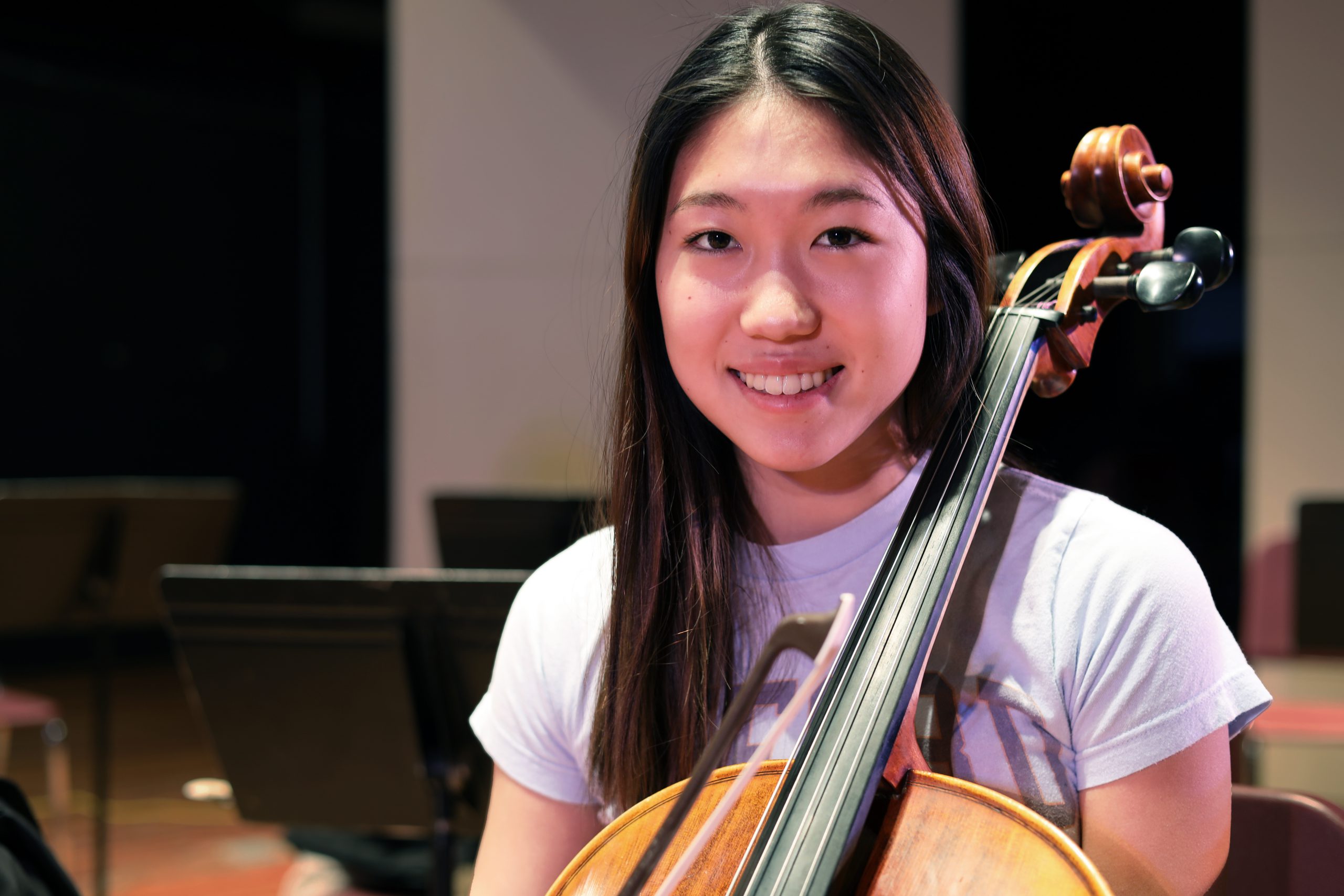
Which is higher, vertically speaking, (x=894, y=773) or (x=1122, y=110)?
(x=1122, y=110)

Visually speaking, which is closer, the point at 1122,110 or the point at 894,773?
the point at 894,773

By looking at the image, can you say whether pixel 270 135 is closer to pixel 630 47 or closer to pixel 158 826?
pixel 630 47

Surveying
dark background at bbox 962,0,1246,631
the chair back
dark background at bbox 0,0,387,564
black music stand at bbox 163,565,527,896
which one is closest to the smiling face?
the chair back

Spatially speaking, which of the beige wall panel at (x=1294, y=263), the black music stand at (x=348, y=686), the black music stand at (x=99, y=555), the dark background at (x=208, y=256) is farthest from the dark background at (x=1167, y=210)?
the dark background at (x=208, y=256)

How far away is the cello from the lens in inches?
25.0

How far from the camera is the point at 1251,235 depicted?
3.01 m

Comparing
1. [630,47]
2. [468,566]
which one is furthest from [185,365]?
[468,566]

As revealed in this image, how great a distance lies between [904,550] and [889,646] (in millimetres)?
80

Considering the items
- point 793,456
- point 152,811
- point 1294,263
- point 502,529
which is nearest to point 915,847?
point 793,456

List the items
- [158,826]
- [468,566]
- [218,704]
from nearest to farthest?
[218,704] < [468,566] < [158,826]

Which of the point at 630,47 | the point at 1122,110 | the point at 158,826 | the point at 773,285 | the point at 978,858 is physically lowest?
the point at 158,826

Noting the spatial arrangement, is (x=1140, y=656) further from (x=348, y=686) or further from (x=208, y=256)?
(x=208, y=256)

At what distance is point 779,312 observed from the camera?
79cm

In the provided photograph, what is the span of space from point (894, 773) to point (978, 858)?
3.1 inches
